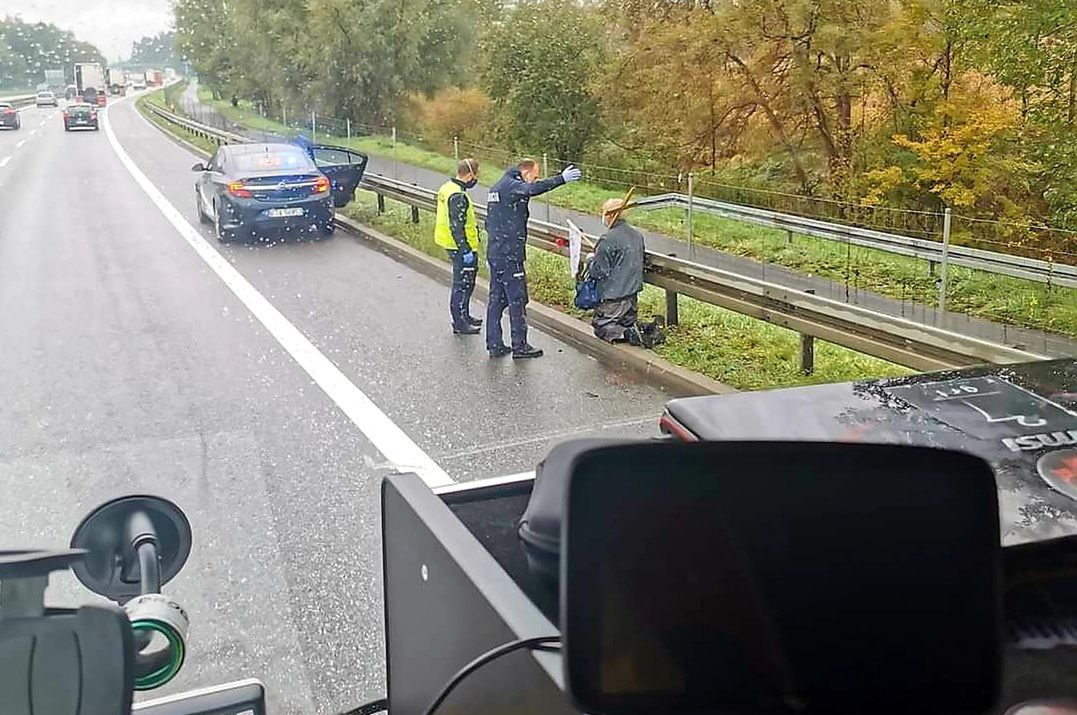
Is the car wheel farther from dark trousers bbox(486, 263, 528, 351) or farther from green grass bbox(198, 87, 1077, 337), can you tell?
dark trousers bbox(486, 263, 528, 351)

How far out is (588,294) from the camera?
734 cm

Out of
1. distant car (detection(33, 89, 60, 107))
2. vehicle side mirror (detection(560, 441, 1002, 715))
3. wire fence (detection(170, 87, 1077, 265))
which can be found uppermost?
distant car (detection(33, 89, 60, 107))

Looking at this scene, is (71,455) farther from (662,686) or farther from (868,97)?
(662,686)

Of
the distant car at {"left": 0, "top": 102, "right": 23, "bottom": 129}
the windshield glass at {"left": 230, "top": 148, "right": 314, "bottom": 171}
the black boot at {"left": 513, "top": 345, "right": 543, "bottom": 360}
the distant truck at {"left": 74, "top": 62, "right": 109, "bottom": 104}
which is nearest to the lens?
the distant truck at {"left": 74, "top": 62, "right": 109, "bottom": 104}

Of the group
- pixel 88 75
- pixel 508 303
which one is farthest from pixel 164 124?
pixel 508 303

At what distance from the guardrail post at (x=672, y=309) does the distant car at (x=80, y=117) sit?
24724mm

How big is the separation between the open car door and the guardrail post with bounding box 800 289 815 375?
24.4 feet

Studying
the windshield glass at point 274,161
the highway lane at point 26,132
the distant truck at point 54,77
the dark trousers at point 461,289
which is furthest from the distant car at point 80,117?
the distant truck at point 54,77

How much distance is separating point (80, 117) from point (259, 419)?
2835cm

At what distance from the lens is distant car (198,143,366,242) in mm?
12586

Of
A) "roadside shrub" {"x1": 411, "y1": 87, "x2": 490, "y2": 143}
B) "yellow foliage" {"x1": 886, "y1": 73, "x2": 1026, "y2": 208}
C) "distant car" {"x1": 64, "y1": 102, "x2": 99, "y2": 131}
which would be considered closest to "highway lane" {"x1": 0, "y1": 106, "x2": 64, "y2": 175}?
"distant car" {"x1": 64, "y1": 102, "x2": 99, "y2": 131}

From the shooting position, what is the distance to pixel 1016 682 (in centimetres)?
136

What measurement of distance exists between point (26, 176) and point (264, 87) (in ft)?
30.0

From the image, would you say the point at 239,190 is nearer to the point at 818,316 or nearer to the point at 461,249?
the point at 461,249
